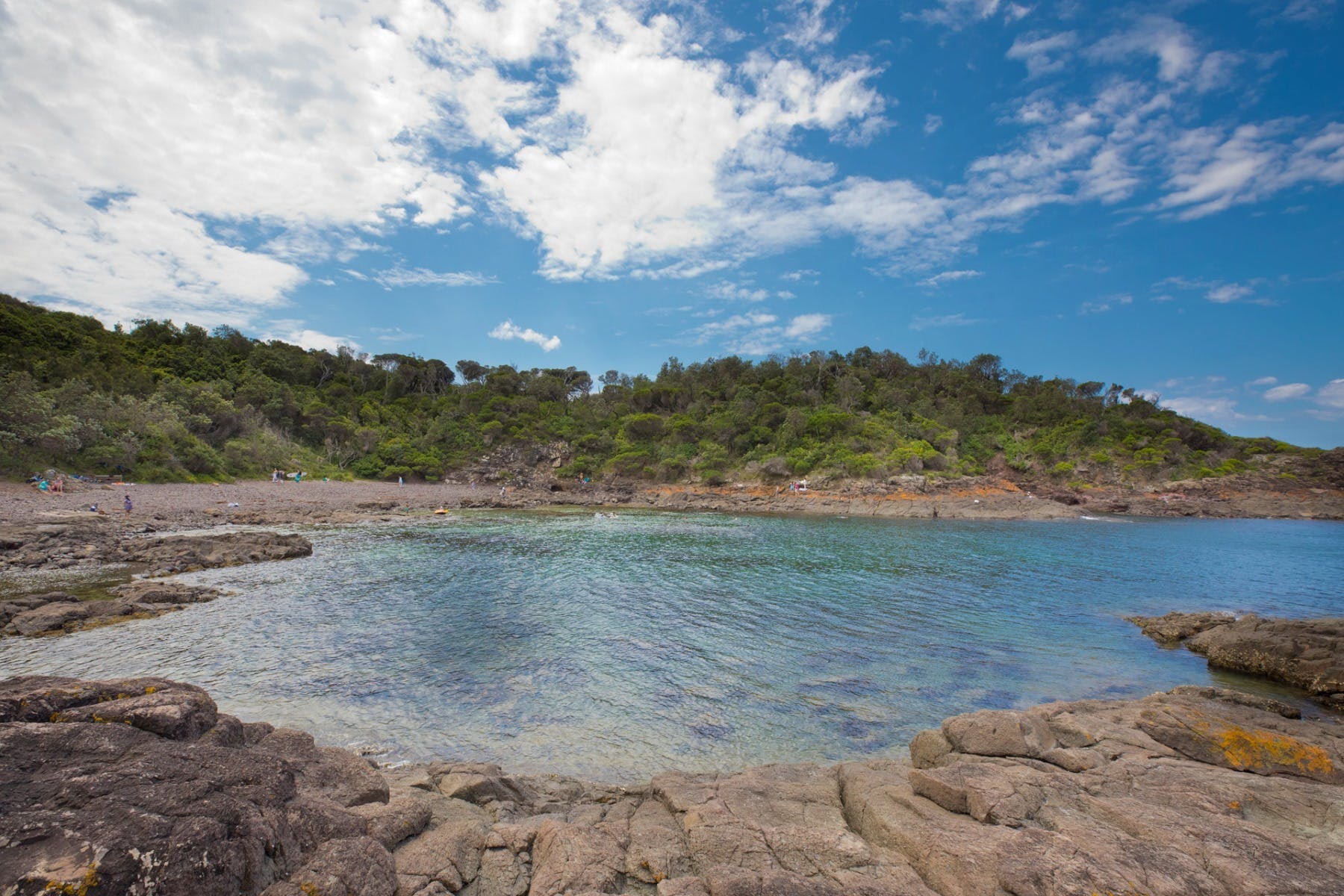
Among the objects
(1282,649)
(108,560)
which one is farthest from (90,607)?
(1282,649)

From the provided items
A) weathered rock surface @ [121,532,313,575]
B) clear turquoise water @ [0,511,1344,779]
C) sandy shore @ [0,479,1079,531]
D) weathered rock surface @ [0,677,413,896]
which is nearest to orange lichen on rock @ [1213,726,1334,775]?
clear turquoise water @ [0,511,1344,779]

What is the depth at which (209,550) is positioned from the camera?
21250mm

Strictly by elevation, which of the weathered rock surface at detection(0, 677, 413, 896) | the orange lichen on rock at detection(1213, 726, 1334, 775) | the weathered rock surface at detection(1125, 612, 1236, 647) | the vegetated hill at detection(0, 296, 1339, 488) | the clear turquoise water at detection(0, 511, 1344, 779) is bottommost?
the clear turquoise water at detection(0, 511, 1344, 779)

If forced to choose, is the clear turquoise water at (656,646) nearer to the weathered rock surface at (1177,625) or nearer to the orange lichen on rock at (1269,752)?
the weathered rock surface at (1177,625)

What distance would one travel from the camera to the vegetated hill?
1741 inches

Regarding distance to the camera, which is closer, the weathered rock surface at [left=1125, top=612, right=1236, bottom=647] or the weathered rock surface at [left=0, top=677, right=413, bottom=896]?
the weathered rock surface at [left=0, top=677, right=413, bottom=896]

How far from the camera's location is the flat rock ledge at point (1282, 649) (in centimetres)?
1047

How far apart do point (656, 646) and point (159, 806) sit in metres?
10.3

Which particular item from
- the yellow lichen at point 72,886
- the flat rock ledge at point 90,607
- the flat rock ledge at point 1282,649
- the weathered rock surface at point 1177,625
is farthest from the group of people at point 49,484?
the flat rock ledge at point 1282,649

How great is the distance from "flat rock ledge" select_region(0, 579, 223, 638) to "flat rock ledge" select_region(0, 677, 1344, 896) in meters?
11.4

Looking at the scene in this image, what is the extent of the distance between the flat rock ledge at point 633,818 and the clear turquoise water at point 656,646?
1.94 meters

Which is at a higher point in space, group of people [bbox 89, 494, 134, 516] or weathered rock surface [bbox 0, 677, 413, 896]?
weathered rock surface [bbox 0, 677, 413, 896]

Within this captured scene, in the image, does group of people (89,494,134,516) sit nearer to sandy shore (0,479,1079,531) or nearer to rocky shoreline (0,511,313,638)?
sandy shore (0,479,1079,531)

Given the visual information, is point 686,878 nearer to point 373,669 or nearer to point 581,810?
point 581,810
